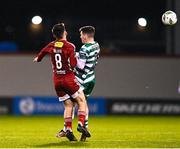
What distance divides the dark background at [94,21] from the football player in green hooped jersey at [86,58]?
20641mm

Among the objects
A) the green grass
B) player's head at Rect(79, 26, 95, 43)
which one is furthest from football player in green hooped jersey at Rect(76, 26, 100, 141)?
the green grass

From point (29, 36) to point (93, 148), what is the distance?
27.0 metres

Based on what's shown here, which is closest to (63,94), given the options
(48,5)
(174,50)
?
(174,50)

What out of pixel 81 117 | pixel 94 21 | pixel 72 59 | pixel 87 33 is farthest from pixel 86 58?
pixel 94 21

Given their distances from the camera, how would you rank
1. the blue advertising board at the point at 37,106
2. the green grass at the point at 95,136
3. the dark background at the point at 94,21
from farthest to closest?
the dark background at the point at 94,21 < the blue advertising board at the point at 37,106 < the green grass at the point at 95,136

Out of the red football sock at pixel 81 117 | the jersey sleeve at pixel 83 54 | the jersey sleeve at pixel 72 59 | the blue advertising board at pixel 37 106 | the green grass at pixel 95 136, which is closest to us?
the green grass at pixel 95 136

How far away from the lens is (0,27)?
1582 inches

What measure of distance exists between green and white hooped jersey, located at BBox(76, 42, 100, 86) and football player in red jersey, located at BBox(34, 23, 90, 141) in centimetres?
37

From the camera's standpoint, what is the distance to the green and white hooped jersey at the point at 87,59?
14984mm

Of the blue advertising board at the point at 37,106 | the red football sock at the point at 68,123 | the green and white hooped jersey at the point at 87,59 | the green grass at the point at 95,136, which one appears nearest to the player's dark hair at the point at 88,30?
the green and white hooped jersey at the point at 87,59

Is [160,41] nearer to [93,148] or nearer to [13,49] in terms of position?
[13,49]

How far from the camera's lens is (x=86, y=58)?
15.0 m

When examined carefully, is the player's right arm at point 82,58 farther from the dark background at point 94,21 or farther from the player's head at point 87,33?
the dark background at point 94,21

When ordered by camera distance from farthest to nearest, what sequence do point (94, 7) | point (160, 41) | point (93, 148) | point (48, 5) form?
point (160, 41)
point (94, 7)
point (48, 5)
point (93, 148)
